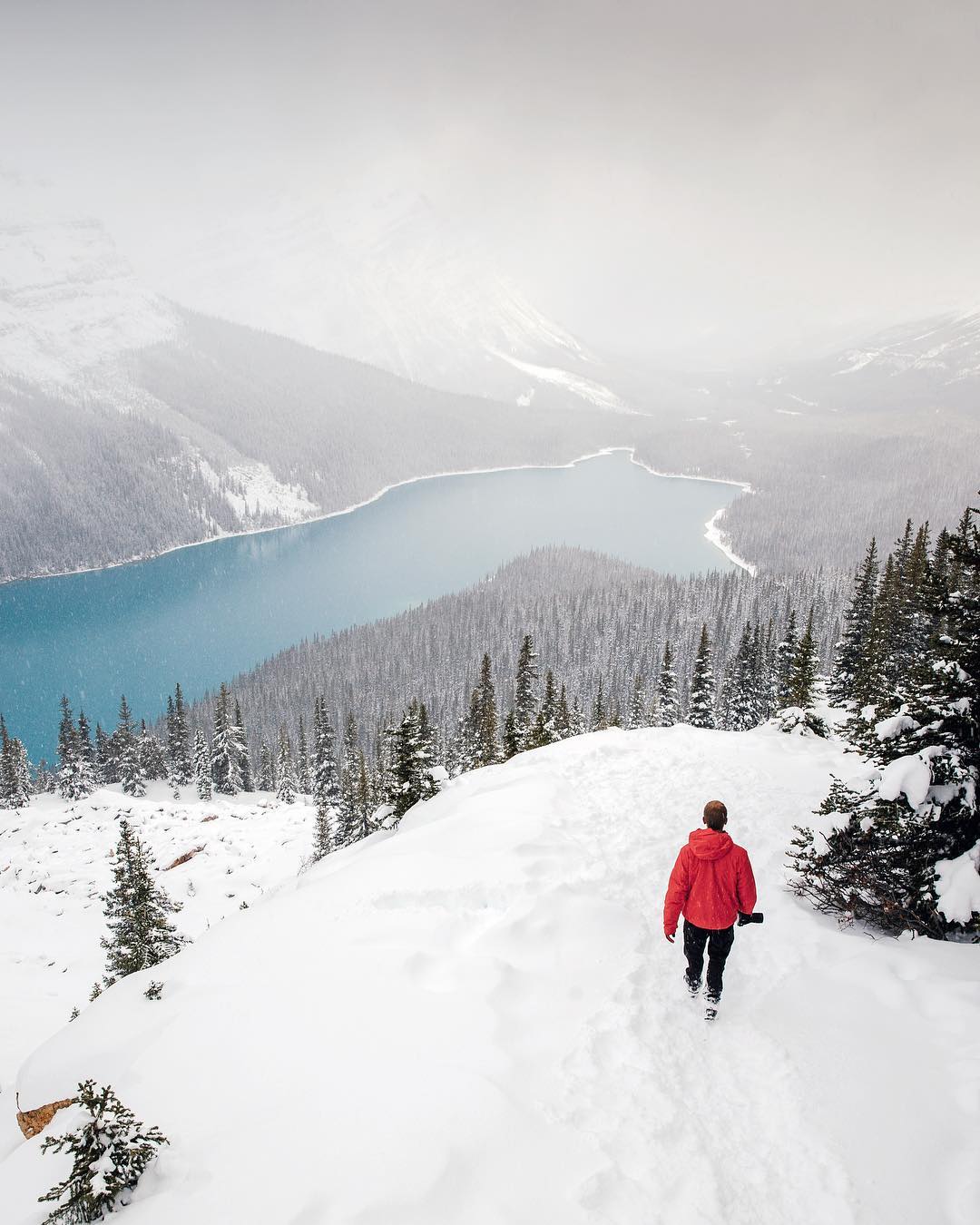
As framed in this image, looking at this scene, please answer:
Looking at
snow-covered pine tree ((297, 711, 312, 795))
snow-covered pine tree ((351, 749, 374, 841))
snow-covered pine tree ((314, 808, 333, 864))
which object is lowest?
snow-covered pine tree ((297, 711, 312, 795))

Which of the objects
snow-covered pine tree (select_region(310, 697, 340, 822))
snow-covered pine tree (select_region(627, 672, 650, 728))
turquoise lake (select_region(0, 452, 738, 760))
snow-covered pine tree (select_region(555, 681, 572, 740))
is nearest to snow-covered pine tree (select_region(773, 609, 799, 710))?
snow-covered pine tree (select_region(555, 681, 572, 740))

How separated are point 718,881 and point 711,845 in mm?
436

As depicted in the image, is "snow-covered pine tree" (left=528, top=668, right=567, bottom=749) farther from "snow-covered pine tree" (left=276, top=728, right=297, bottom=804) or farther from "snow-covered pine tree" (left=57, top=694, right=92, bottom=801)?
"snow-covered pine tree" (left=57, top=694, right=92, bottom=801)

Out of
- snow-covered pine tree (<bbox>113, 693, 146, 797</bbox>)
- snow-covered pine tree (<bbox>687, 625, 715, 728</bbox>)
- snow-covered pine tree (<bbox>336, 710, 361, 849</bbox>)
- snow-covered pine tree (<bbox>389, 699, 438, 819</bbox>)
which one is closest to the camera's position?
snow-covered pine tree (<bbox>389, 699, 438, 819</bbox>)

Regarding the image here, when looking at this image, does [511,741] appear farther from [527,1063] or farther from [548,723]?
[527,1063]

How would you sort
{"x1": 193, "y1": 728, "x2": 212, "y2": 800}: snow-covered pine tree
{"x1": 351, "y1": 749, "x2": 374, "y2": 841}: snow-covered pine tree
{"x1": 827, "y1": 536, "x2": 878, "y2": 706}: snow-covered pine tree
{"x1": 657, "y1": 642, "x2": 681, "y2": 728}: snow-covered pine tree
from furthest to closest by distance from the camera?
{"x1": 193, "y1": 728, "x2": 212, "y2": 800}: snow-covered pine tree
{"x1": 657, "y1": 642, "x2": 681, "y2": 728}: snow-covered pine tree
{"x1": 827, "y1": 536, "x2": 878, "y2": 706}: snow-covered pine tree
{"x1": 351, "y1": 749, "x2": 374, "y2": 841}: snow-covered pine tree

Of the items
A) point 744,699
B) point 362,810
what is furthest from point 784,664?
point 362,810

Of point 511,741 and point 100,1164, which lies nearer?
point 100,1164

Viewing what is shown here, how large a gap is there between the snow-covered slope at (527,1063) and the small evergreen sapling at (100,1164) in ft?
0.57

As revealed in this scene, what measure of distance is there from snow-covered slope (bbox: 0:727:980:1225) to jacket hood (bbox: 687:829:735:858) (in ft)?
5.88

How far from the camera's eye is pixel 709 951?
6.94 m

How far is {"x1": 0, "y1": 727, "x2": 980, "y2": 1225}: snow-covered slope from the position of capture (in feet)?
15.0

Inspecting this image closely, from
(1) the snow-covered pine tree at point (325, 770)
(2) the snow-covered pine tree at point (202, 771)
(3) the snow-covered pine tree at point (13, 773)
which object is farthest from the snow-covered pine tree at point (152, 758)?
(1) the snow-covered pine tree at point (325, 770)

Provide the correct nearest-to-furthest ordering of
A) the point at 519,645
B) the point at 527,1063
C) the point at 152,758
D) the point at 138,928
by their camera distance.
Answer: the point at 527,1063 → the point at 138,928 → the point at 152,758 → the point at 519,645
